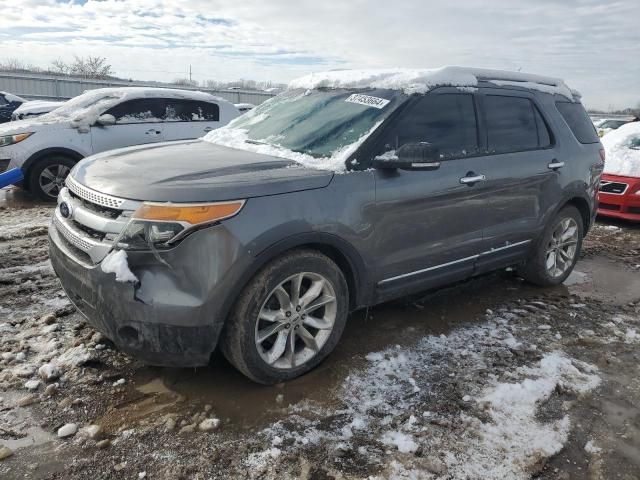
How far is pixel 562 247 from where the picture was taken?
197 inches

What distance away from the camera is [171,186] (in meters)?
2.65

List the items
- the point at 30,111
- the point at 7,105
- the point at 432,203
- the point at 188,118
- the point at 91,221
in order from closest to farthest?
the point at 91,221, the point at 432,203, the point at 188,118, the point at 30,111, the point at 7,105

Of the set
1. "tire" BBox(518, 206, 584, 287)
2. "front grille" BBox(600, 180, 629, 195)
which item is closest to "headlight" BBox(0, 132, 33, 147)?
"tire" BBox(518, 206, 584, 287)

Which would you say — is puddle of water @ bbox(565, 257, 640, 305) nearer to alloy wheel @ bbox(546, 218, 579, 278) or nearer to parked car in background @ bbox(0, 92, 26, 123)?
alloy wheel @ bbox(546, 218, 579, 278)

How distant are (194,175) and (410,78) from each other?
1.76 m

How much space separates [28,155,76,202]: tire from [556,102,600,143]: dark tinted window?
6.59m

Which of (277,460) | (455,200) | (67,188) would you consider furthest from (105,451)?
(455,200)

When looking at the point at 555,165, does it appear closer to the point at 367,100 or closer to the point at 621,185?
the point at 367,100

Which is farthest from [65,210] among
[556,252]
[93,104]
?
[93,104]

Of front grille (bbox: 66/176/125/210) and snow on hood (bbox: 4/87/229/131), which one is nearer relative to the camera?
A: front grille (bbox: 66/176/125/210)

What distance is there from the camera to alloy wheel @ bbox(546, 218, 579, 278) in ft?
16.0

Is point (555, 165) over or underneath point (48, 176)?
over

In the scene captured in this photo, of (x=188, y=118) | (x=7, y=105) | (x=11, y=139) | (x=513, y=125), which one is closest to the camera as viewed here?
(x=513, y=125)

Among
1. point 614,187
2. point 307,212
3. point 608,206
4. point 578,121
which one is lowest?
point 608,206
